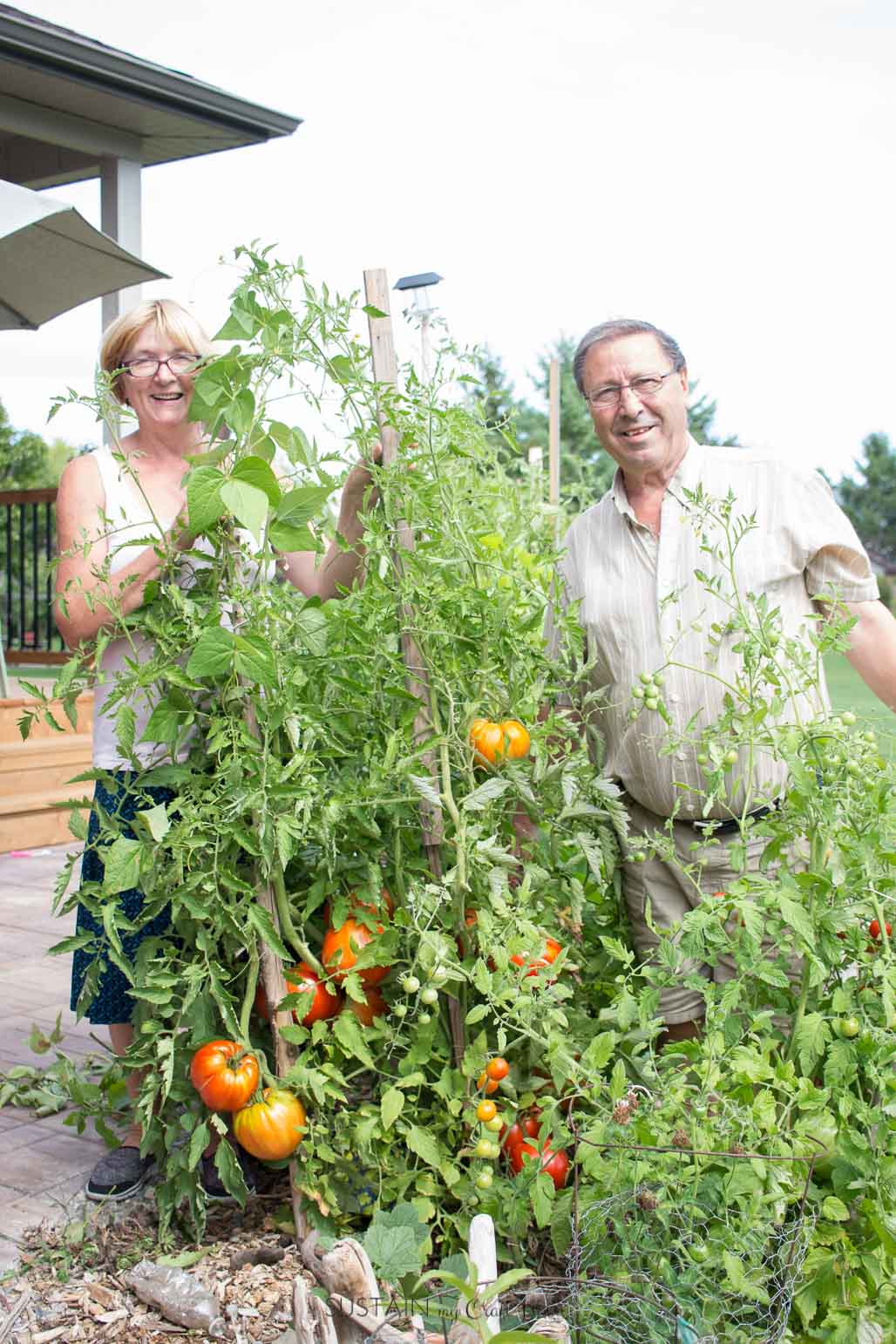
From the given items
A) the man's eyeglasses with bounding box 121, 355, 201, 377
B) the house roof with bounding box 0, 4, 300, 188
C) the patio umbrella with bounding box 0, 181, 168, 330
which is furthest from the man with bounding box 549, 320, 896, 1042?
the house roof with bounding box 0, 4, 300, 188

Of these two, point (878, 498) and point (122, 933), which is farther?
point (878, 498)

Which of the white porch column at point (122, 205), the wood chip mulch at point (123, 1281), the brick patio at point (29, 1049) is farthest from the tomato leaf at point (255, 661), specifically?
the white porch column at point (122, 205)

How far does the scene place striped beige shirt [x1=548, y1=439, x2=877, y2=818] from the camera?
1.93m

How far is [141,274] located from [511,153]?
32327 mm

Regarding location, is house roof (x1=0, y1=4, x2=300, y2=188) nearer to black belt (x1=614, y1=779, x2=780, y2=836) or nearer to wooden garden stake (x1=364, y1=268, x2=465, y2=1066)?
wooden garden stake (x1=364, y1=268, x2=465, y2=1066)

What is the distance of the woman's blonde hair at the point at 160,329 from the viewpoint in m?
1.99

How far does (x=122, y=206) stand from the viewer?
17.7ft

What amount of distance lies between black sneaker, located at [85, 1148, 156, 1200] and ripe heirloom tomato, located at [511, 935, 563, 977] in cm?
85

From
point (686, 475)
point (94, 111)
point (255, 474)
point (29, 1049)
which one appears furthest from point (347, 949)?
point (94, 111)

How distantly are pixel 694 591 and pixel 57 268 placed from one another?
2735 mm

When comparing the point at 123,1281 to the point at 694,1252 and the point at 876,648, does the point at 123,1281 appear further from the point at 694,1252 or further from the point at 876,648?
the point at 876,648

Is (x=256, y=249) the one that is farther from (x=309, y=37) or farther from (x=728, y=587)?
(x=309, y=37)

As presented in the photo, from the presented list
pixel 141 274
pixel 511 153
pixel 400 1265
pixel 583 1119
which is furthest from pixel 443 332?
pixel 511 153

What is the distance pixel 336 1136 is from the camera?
179 centimetres
